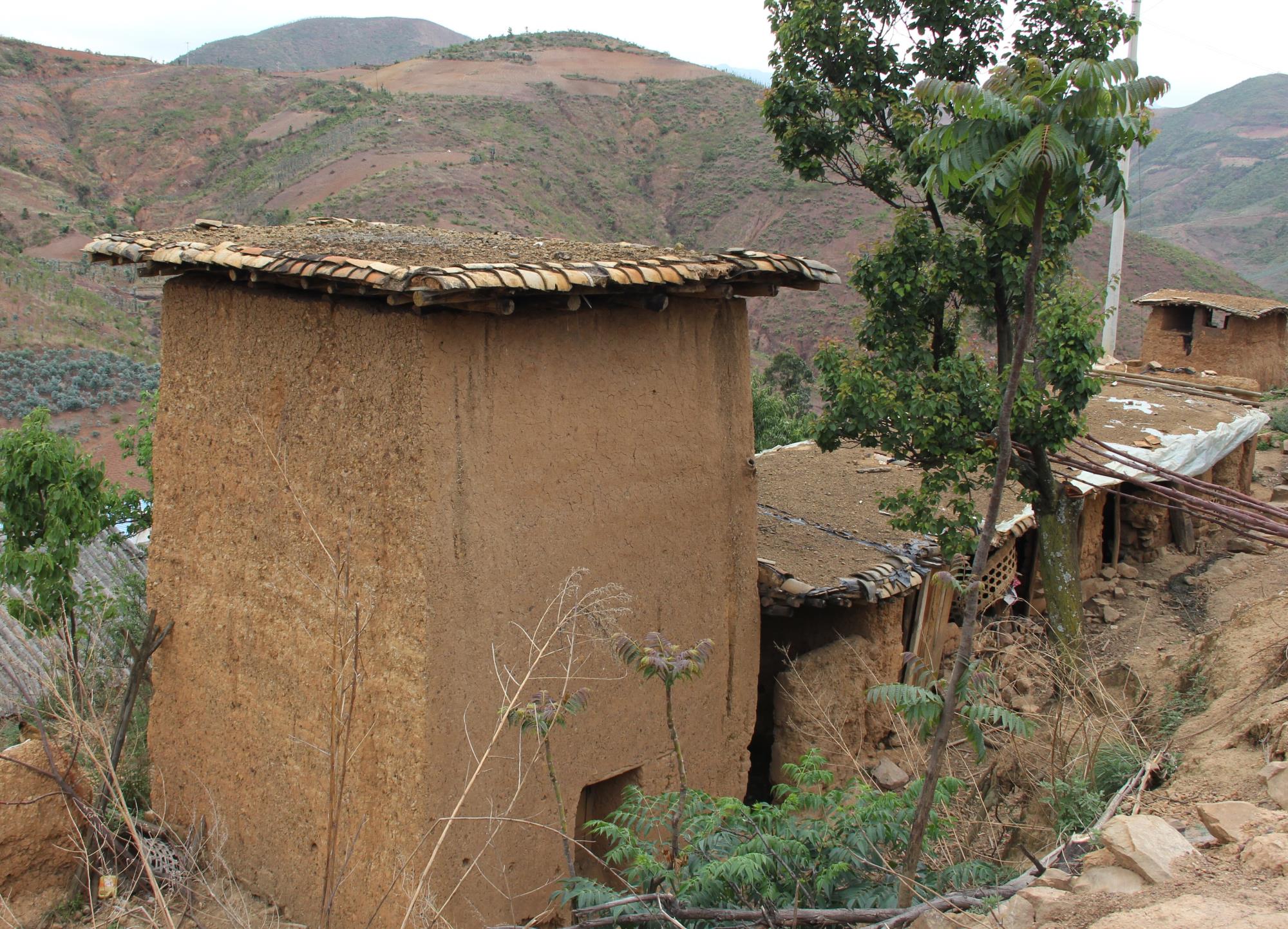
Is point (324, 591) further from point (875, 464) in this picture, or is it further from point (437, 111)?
point (437, 111)

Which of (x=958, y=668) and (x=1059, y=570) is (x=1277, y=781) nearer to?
(x=958, y=668)

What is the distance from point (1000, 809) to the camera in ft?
18.2

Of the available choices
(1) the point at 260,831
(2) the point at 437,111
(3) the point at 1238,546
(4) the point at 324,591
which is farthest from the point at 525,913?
(2) the point at 437,111

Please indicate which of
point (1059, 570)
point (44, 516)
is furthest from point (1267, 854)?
point (44, 516)

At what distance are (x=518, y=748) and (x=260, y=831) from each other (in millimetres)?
1667

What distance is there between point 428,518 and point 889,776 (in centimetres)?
385

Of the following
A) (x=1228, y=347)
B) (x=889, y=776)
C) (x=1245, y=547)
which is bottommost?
(x=889, y=776)

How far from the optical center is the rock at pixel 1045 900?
343cm

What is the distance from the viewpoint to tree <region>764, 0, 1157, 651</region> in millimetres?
6660

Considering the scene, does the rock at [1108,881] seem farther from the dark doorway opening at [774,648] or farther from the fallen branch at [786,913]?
the dark doorway opening at [774,648]

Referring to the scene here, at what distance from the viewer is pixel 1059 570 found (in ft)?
26.2

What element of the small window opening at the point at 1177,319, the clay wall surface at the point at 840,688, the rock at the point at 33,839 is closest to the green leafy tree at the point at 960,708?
the clay wall surface at the point at 840,688

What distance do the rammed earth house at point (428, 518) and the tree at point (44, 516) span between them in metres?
1.53

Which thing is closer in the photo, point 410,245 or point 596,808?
point 410,245
